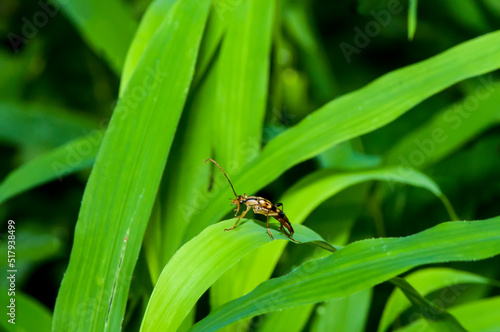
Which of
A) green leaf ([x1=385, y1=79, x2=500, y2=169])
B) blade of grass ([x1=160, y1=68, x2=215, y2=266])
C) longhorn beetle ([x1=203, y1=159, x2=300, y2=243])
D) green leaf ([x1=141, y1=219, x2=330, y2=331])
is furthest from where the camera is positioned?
green leaf ([x1=385, y1=79, x2=500, y2=169])

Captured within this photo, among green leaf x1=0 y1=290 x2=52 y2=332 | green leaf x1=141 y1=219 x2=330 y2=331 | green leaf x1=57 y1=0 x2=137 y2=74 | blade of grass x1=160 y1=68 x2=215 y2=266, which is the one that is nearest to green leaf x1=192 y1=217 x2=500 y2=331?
green leaf x1=141 y1=219 x2=330 y2=331

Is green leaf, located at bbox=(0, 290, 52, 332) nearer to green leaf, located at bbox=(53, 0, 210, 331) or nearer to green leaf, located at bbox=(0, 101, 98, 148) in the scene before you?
green leaf, located at bbox=(53, 0, 210, 331)

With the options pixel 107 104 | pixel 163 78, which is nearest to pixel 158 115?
pixel 163 78

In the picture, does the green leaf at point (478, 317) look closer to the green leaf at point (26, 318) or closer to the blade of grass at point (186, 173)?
the blade of grass at point (186, 173)

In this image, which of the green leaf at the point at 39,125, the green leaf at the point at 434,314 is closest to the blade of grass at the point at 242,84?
the green leaf at the point at 434,314

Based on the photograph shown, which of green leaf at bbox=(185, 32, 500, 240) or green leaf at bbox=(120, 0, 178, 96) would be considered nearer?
green leaf at bbox=(185, 32, 500, 240)

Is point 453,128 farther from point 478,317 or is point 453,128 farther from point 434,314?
point 434,314
